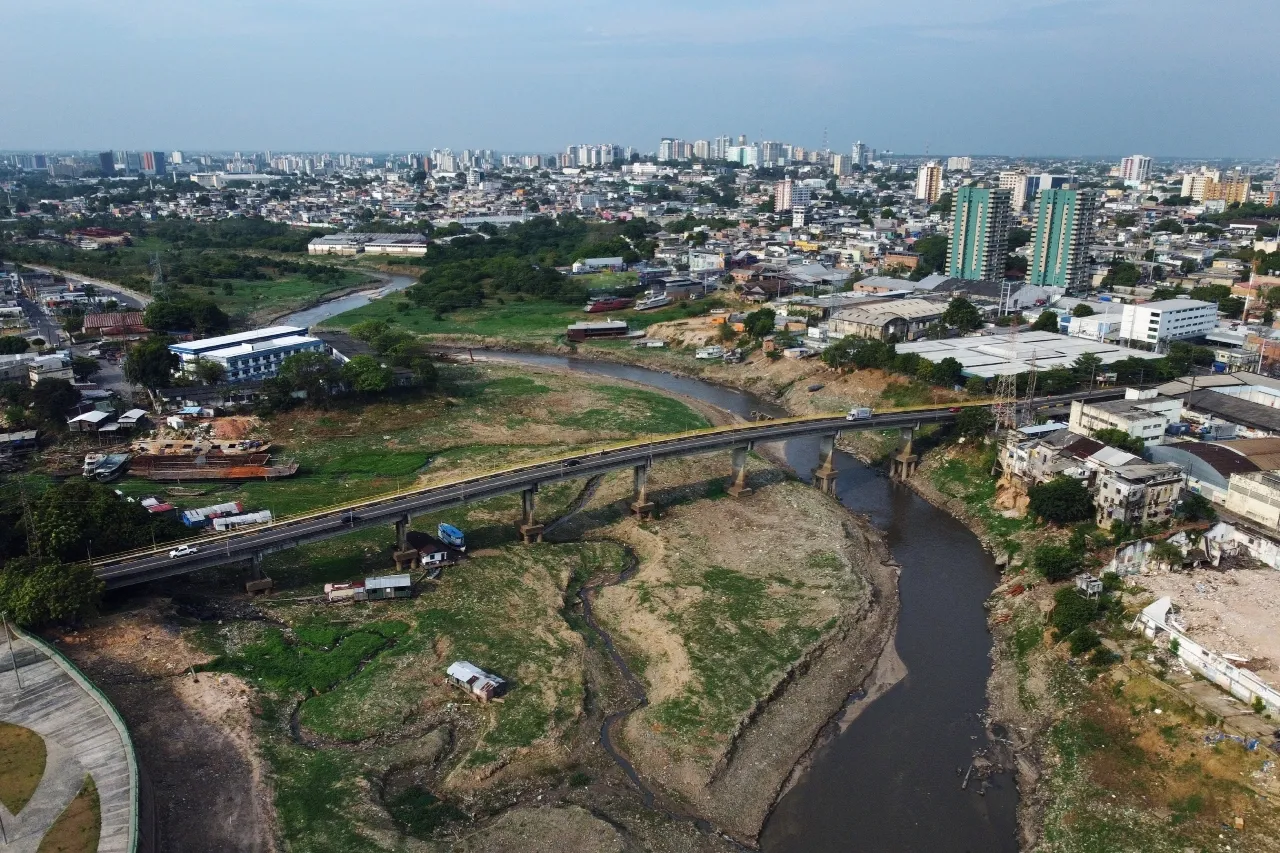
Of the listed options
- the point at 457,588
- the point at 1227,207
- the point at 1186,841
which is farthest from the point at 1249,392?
the point at 1227,207

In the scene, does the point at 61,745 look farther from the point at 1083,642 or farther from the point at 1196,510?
the point at 1196,510

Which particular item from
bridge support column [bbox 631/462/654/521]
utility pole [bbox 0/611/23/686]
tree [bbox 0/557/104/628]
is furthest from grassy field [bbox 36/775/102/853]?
bridge support column [bbox 631/462/654/521]

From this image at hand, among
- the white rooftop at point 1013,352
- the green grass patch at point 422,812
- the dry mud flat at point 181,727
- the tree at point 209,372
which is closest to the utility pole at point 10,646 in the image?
the dry mud flat at point 181,727

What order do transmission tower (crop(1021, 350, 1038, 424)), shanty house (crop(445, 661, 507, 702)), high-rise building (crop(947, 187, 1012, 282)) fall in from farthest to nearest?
1. high-rise building (crop(947, 187, 1012, 282))
2. transmission tower (crop(1021, 350, 1038, 424))
3. shanty house (crop(445, 661, 507, 702))

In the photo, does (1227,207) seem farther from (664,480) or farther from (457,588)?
(457,588)

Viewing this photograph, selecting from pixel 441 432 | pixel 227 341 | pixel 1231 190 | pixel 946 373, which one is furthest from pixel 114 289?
pixel 1231 190

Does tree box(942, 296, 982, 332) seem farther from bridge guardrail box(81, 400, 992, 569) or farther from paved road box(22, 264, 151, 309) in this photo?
paved road box(22, 264, 151, 309)

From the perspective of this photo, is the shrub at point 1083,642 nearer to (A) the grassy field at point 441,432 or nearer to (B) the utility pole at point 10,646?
(A) the grassy field at point 441,432
